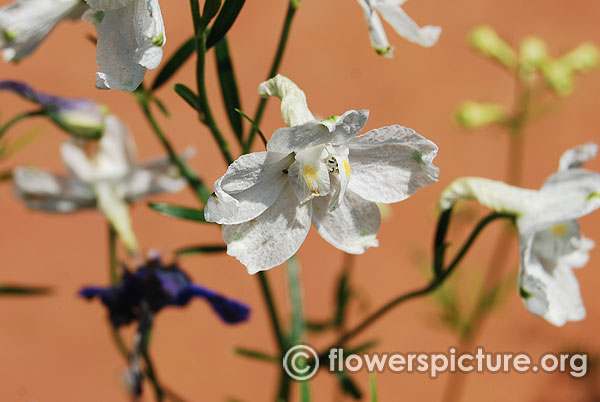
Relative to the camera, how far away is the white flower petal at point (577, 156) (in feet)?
2.10

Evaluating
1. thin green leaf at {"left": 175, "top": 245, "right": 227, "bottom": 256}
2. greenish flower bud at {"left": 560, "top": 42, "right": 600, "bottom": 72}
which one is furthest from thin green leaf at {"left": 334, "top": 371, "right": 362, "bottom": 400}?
greenish flower bud at {"left": 560, "top": 42, "right": 600, "bottom": 72}

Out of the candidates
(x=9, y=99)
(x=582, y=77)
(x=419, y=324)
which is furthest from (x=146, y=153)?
(x=582, y=77)

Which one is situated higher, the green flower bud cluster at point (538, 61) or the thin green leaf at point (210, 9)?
the green flower bud cluster at point (538, 61)

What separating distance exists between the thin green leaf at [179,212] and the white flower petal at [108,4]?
211 mm

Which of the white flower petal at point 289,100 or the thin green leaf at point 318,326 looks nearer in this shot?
the white flower petal at point 289,100

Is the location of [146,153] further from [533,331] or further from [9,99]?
[533,331]

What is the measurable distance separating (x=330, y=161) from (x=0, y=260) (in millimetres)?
1728

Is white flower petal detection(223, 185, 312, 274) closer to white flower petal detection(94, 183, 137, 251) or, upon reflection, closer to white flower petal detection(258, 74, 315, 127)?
white flower petal detection(258, 74, 315, 127)

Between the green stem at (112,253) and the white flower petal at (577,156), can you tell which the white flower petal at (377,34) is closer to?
the white flower petal at (577,156)

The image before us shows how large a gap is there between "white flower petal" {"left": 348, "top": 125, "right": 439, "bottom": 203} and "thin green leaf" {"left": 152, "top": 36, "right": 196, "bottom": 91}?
0.69 feet

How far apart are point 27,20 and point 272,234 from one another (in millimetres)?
276

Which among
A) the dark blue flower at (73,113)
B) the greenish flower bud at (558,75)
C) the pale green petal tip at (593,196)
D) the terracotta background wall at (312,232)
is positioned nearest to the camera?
the pale green petal tip at (593,196)

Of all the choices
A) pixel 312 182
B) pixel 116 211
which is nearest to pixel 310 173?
pixel 312 182

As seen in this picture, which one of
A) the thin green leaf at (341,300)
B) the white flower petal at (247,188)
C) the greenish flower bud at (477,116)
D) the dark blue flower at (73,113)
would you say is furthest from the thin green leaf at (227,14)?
the greenish flower bud at (477,116)
